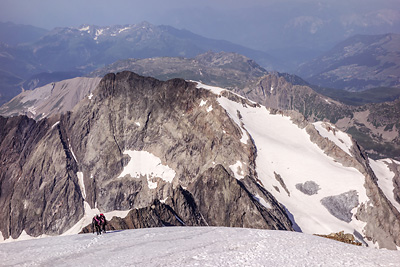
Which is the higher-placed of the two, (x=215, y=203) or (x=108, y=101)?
(x=108, y=101)

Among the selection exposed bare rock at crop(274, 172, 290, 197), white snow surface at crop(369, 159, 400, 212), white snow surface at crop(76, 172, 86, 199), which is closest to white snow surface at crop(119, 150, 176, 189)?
white snow surface at crop(76, 172, 86, 199)

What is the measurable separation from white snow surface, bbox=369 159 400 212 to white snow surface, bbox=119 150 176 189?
10364cm

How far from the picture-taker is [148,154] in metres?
172

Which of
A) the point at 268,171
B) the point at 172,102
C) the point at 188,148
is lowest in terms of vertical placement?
the point at 268,171

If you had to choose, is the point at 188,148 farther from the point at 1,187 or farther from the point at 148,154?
the point at 1,187

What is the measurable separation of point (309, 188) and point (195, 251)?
10620cm

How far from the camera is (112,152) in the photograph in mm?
174625

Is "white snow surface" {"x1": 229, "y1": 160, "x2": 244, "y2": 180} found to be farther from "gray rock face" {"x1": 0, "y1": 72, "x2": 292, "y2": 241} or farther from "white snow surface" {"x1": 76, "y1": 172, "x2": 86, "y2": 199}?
"white snow surface" {"x1": 76, "y1": 172, "x2": 86, "y2": 199}

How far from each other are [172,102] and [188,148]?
33.6 metres

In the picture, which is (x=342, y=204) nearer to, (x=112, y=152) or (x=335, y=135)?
(x=335, y=135)

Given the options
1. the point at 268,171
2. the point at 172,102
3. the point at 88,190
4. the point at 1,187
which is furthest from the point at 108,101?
the point at 268,171

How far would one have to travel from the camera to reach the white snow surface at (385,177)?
13826 centimetres

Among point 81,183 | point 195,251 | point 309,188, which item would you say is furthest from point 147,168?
point 195,251

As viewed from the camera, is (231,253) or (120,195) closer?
(231,253)
